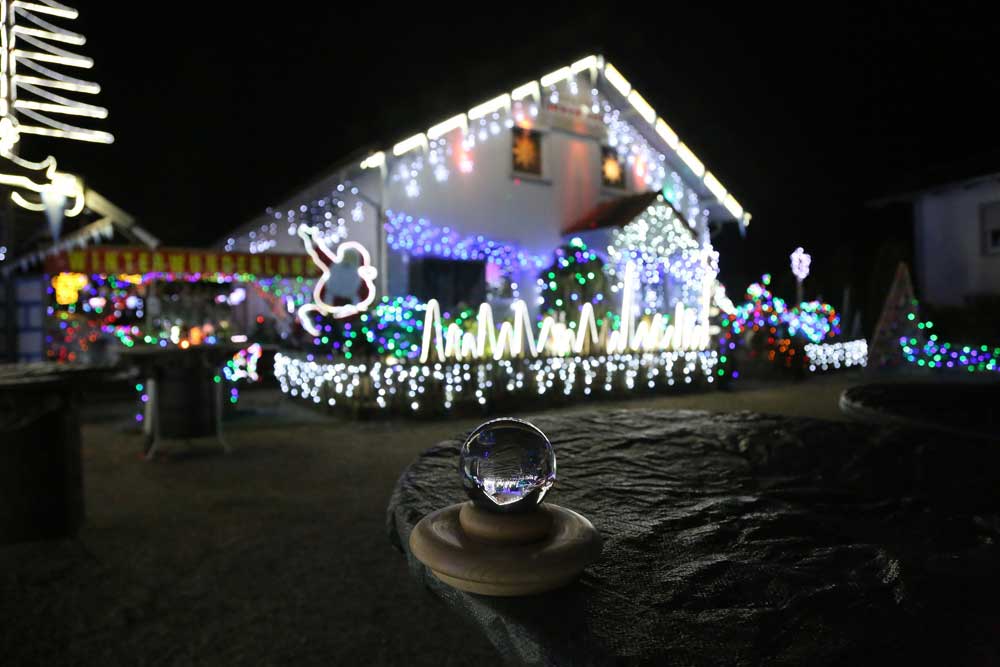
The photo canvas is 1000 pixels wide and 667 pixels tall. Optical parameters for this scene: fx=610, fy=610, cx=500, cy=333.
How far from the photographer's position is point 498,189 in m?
11.9

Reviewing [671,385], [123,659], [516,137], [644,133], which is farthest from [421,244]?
[123,659]

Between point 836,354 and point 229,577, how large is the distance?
1438 cm

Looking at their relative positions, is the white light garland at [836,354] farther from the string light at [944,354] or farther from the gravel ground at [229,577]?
the gravel ground at [229,577]

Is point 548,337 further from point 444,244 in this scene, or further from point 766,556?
point 766,556

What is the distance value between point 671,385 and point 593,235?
333cm

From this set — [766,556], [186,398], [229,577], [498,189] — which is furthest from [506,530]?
[498,189]

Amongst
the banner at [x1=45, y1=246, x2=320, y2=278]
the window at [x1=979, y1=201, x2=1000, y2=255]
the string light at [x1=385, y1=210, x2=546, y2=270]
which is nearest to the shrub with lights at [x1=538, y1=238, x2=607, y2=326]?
the string light at [x1=385, y1=210, x2=546, y2=270]

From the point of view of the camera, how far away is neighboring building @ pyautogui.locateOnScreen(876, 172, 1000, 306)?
46.8ft

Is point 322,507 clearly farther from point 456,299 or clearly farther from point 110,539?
point 456,299

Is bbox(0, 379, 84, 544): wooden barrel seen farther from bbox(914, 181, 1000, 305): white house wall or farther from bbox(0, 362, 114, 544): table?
bbox(914, 181, 1000, 305): white house wall

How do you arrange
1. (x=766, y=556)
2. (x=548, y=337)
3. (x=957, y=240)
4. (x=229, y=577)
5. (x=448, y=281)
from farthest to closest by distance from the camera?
(x=957, y=240) → (x=448, y=281) → (x=548, y=337) → (x=229, y=577) → (x=766, y=556)

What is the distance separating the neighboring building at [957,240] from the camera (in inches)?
561

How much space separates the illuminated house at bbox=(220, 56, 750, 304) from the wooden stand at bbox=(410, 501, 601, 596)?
31.1 feet

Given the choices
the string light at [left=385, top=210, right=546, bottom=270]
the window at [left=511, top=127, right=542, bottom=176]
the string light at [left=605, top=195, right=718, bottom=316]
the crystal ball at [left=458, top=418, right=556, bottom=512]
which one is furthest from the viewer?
the window at [left=511, top=127, right=542, bottom=176]
